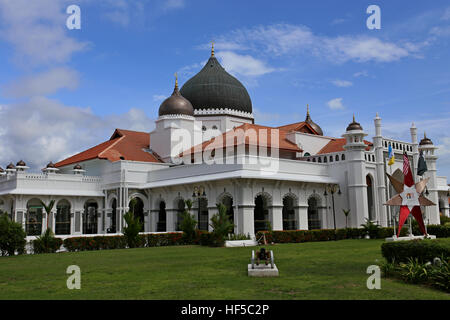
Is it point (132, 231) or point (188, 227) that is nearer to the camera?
point (132, 231)

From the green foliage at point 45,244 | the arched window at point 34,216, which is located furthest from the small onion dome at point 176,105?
the green foliage at point 45,244

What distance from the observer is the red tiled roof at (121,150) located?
33969mm

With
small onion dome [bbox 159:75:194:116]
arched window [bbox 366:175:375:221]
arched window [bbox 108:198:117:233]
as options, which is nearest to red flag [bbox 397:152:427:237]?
arched window [bbox 366:175:375:221]

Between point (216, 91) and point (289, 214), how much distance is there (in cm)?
1291

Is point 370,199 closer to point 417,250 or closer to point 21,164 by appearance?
point 417,250

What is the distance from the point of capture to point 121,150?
1379 inches

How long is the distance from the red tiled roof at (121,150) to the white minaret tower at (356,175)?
15.0 m

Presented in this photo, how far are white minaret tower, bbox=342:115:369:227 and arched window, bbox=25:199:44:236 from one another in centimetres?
2135

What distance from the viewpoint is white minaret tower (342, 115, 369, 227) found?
2731cm

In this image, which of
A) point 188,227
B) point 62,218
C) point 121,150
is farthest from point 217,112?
point 188,227

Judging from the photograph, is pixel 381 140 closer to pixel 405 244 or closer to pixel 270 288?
pixel 405 244

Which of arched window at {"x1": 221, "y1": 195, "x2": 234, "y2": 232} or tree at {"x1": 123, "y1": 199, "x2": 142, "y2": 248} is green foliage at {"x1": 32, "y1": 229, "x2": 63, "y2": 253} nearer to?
tree at {"x1": 123, "y1": 199, "x2": 142, "y2": 248}

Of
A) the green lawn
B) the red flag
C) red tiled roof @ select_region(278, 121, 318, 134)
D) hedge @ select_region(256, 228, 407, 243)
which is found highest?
red tiled roof @ select_region(278, 121, 318, 134)
